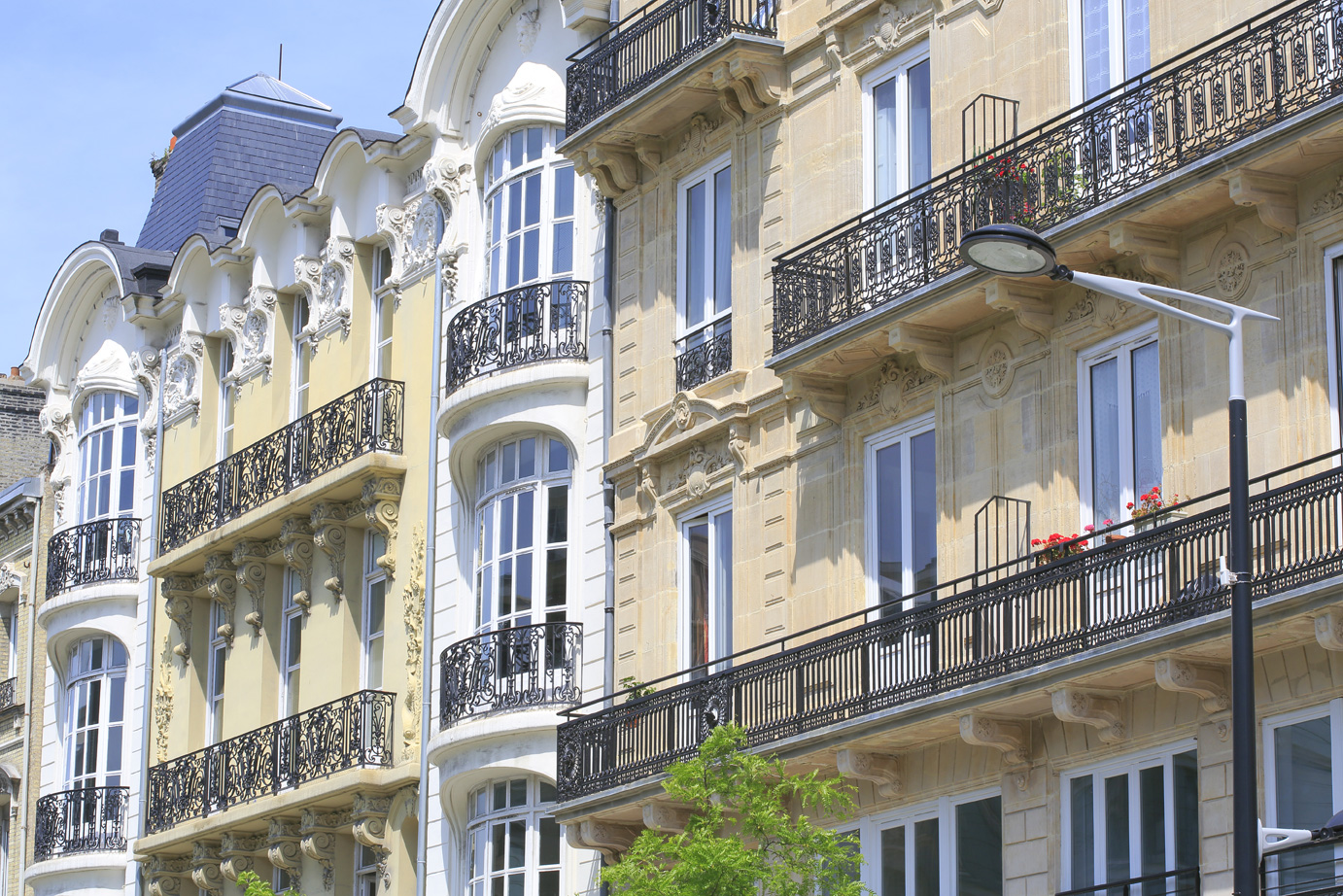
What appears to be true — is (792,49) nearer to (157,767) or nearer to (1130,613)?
(1130,613)

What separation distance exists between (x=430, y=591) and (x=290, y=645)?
5077 mm

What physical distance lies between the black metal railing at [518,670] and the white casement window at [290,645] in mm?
6647

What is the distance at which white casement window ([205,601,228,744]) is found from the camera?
36.9 metres

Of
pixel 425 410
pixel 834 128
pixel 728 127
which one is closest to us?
pixel 834 128

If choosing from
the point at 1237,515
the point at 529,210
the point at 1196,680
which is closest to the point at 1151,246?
the point at 1196,680

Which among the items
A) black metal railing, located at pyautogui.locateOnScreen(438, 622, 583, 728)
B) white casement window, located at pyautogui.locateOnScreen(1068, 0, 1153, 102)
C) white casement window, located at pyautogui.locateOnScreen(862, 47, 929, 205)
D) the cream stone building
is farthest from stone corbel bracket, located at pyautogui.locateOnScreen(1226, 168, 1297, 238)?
black metal railing, located at pyautogui.locateOnScreen(438, 622, 583, 728)

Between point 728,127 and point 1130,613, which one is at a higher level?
point 728,127

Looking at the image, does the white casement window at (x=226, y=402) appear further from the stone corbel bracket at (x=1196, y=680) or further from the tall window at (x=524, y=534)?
the stone corbel bracket at (x=1196, y=680)

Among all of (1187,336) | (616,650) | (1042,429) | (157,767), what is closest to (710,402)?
(616,650)

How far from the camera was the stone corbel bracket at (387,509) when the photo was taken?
32.0 metres

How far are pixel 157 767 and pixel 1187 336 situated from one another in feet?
68.4

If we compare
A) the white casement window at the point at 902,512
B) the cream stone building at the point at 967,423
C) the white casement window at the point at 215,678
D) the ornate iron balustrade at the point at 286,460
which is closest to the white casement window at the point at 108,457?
the ornate iron balustrade at the point at 286,460

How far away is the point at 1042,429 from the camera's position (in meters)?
22.1

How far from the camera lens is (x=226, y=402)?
3806 centimetres
